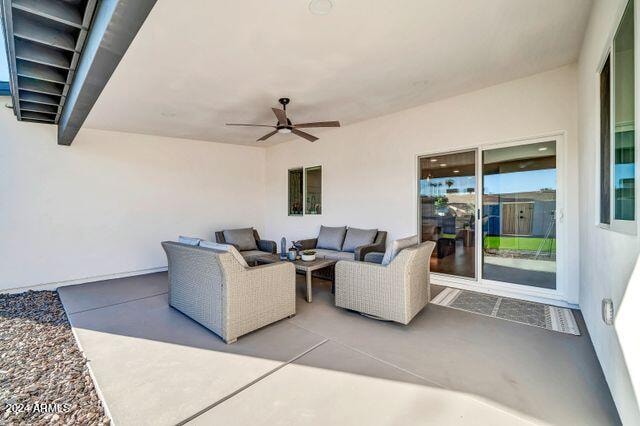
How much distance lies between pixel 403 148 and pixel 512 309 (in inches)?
115

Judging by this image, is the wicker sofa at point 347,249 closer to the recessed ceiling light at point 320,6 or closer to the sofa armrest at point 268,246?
the sofa armrest at point 268,246

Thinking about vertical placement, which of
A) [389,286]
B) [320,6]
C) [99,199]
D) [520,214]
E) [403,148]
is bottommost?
[389,286]

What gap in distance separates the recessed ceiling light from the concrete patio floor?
2940 mm

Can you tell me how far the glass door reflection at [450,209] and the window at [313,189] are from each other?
91.8 inches

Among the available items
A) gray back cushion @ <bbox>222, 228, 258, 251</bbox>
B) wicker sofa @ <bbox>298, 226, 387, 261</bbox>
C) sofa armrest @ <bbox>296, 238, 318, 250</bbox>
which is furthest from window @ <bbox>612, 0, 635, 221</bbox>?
gray back cushion @ <bbox>222, 228, 258, 251</bbox>

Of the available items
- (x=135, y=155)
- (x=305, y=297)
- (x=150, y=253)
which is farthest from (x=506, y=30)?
(x=150, y=253)

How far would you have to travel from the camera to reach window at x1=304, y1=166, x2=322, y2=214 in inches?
250

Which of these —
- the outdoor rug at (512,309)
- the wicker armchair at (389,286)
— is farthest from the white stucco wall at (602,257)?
the wicker armchair at (389,286)

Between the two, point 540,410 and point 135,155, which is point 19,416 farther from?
point 135,155

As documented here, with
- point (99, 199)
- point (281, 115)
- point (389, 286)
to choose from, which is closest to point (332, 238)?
point (389, 286)

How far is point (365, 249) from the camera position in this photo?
15.0 ft

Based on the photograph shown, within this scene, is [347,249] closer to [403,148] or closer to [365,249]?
[365,249]

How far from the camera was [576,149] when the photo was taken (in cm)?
340

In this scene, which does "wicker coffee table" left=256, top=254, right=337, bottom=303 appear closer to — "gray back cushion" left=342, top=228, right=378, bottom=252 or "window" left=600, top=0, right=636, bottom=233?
"gray back cushion" left=342, top=228, right=378, bottom=252
